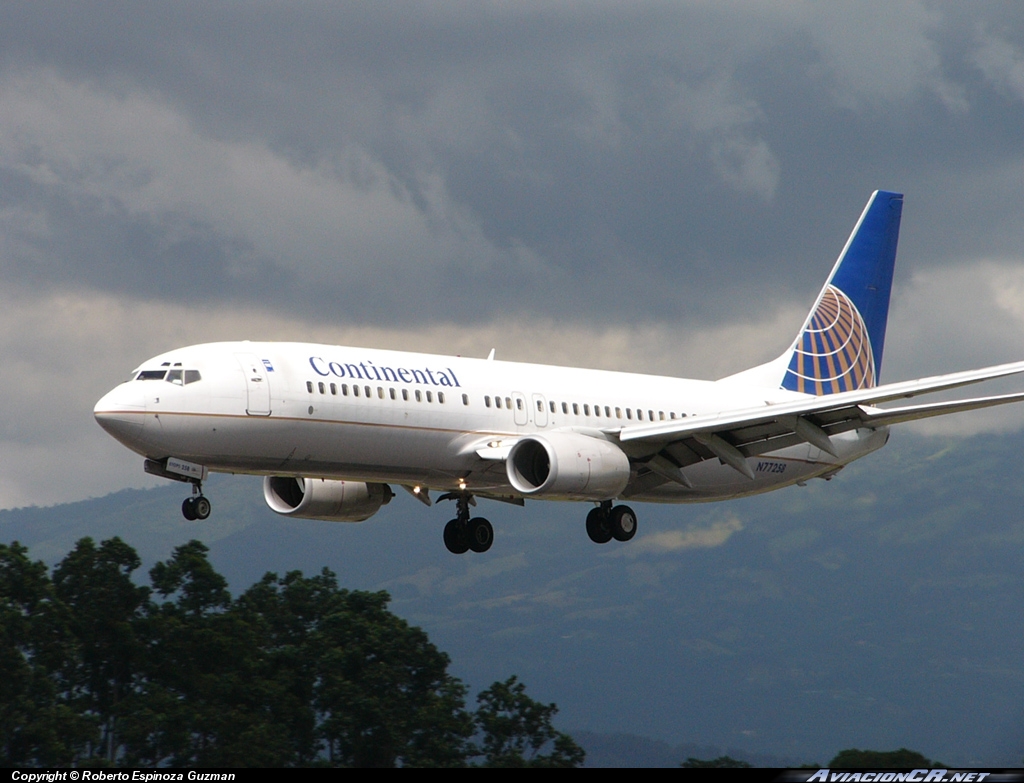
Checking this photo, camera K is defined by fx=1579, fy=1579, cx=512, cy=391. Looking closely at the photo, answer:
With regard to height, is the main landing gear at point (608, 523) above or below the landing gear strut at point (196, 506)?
above

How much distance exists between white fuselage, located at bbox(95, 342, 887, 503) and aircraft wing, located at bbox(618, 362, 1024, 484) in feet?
3.60

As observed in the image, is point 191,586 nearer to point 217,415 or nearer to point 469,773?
point 217,415

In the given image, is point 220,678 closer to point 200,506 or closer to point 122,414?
point 200,506

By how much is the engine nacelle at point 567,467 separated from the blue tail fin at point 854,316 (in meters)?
14.5

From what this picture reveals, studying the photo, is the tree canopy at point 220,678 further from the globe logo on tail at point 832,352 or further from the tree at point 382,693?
the globe logo on tail at point 832,352

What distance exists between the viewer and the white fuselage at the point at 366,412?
40031mm

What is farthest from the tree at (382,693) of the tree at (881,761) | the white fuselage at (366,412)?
the white fuselage at (366,412)

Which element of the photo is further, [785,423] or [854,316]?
[854,316]

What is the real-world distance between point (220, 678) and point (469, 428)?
186ft

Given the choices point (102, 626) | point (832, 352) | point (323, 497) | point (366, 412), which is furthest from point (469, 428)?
point (102, 626)

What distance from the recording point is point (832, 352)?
194 feet

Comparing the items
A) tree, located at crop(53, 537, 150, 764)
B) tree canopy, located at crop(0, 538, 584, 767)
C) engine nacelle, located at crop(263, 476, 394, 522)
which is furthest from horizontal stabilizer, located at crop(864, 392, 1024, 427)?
tree, located at crop(53, 537, 150, 764)

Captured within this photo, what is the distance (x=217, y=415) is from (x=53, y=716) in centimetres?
5022

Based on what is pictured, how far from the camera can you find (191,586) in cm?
10544
